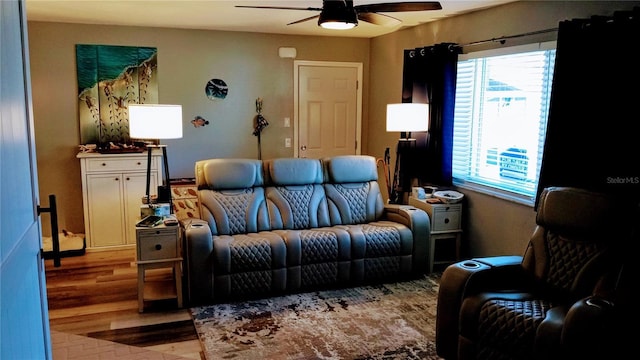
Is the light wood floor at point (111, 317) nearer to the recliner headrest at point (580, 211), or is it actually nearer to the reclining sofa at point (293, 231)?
the reclining sofa at point (293, 231)

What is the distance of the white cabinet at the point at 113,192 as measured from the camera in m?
5.02

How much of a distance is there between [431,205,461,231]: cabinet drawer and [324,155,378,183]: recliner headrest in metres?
0.68

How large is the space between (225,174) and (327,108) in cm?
243

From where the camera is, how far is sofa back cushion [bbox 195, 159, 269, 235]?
417 centimetres

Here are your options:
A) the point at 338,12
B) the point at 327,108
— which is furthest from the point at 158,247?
the point at 327,108

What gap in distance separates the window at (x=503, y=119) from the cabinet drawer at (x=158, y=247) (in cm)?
263

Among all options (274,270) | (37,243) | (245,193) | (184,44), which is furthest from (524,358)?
(184,44)

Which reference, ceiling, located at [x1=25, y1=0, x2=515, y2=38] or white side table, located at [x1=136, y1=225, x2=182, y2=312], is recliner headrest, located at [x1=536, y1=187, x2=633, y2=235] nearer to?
ceiling, located at [x1=25, y1=0, x2=515, y2=38]

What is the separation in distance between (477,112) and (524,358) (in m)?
2.59

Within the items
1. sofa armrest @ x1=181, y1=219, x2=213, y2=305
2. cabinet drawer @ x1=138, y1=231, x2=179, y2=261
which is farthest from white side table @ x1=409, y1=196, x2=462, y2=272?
cabinet drawer @ x1=138, y1=231, x2=179, y2=261

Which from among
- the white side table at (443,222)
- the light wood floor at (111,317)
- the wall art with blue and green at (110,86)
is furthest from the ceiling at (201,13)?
the light wood floor at (111,317)

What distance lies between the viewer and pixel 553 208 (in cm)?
300

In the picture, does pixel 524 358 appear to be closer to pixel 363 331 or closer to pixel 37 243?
pixel 363 331

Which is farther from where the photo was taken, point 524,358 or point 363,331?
point 363,331
